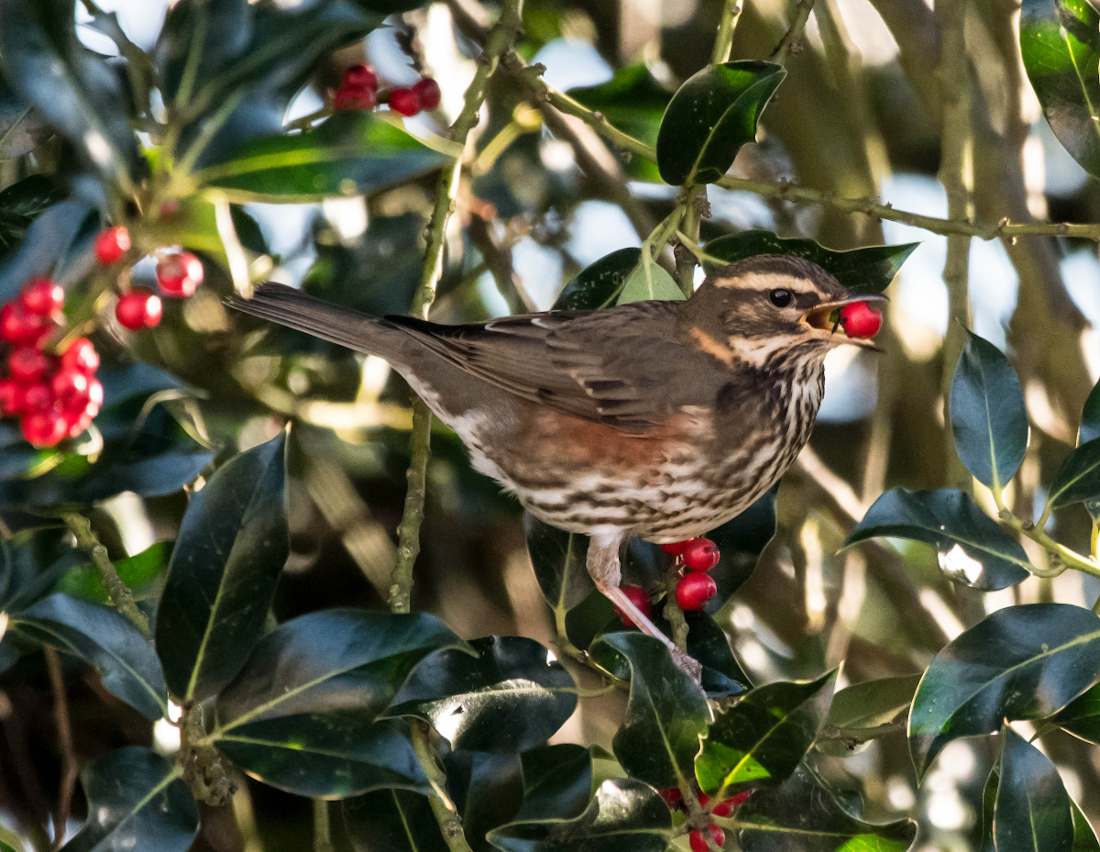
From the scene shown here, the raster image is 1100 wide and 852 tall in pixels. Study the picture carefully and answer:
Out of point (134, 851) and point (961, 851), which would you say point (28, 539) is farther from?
point (961, 851)

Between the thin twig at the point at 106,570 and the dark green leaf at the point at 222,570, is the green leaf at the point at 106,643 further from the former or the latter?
the thin twig at the point at 106,570

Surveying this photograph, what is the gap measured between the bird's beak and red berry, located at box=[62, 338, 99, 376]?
5.92ft

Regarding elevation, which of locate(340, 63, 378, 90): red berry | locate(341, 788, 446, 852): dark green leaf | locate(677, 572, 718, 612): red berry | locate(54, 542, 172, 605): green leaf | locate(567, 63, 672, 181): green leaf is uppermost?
locate(340, 63, 378, 90): red berry

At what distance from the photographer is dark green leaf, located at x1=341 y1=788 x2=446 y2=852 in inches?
110

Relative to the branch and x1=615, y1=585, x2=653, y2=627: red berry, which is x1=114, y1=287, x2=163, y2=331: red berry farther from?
x1=615, y1=585, x2=653, y2=627: red berry

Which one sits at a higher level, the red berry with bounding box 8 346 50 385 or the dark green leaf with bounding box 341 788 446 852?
the red berry with bounding box 8 346 50 385

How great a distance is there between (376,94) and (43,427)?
1699 millimetres

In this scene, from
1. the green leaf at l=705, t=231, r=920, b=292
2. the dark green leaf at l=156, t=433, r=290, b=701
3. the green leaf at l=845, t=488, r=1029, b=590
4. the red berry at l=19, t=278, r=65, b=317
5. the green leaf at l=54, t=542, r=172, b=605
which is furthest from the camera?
the green leaf at l=705, t=231, r=920, b=292

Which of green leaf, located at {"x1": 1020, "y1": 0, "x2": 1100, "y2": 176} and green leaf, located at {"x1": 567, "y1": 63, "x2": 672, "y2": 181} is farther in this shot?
green leaf, located at {"x1": 567, "y1": 63, "x2": 672, "y2": 181}

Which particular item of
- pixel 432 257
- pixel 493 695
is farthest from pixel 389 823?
pixel 432 257

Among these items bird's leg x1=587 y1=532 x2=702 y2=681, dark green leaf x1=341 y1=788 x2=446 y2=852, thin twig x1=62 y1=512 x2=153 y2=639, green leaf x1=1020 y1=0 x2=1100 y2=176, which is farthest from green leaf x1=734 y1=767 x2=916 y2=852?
green leaf x1=1020 y1=0 x2=1100 y2=176

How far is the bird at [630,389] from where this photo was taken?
11.8 ft

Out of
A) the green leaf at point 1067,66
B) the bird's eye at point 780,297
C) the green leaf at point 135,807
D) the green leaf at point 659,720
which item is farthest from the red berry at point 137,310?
the green leaf at point 1067,66

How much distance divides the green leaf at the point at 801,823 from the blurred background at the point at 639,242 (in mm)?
1562
